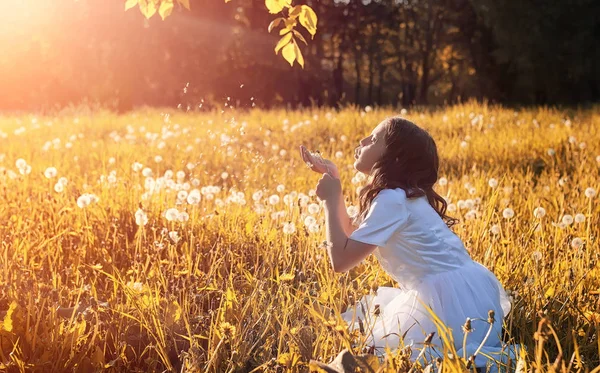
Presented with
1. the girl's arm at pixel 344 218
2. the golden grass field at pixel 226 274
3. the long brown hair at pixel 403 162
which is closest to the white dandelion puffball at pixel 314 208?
the golden grass field at pixel 226 274

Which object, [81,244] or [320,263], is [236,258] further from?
[81,244]

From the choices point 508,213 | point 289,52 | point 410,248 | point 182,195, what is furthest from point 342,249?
point 182,195

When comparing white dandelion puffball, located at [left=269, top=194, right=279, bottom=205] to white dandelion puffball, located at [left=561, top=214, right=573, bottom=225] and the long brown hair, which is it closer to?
the long brown hair

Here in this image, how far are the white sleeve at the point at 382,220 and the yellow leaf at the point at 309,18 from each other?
0.73 metres

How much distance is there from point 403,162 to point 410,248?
362 millimetres

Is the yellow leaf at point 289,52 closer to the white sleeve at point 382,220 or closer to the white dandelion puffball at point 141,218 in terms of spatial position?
the white sleeve at point 382,220

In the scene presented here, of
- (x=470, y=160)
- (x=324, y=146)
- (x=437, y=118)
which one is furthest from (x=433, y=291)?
(x=437, y=118)

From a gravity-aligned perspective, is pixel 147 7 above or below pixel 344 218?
above

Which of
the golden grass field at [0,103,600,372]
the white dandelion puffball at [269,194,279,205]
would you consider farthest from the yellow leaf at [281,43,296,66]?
the white dandelion puffball at [269,194,279,205]

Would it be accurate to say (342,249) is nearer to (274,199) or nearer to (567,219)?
(274,199)

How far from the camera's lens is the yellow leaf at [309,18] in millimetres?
2807

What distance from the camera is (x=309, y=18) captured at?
2.82 metres

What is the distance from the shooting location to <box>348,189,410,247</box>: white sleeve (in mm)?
2695

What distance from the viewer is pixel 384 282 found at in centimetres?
346
